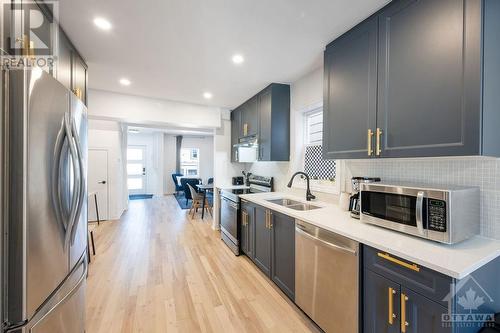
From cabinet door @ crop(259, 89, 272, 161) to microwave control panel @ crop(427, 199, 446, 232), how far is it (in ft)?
6.62

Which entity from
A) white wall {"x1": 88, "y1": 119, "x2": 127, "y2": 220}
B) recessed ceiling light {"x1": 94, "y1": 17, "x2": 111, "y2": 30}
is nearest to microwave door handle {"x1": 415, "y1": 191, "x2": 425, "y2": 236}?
recessed ceiling light {"x1": 94, "y1": 17, "x2": 111, "y2": 30}

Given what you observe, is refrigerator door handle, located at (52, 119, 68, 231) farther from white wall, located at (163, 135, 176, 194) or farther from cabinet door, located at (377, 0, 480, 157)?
white wall, located at (163, 135, 176, 194)

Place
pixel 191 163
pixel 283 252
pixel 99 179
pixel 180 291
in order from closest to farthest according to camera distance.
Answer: pixel 283 252, pixel 180 291, pixel 99 179, pixel 191 163

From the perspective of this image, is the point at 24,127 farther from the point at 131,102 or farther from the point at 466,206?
the point at 131,102

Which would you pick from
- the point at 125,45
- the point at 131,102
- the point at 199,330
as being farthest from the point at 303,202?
the point at 131,102

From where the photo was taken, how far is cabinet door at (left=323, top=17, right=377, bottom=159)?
1603mm

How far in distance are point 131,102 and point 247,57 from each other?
2356 millimetres

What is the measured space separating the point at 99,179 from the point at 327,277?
516cm

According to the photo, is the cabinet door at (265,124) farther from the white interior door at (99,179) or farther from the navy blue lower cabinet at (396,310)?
the white interior door at (99,179)

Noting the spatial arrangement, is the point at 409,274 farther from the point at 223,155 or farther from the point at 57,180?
the point at 223,155

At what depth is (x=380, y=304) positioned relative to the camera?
48.5 inches

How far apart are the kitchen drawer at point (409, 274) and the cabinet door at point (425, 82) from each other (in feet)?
2.13

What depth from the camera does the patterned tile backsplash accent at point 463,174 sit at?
1271 millimetres

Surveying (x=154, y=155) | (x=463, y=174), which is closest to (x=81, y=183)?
(x=463, y=174)
